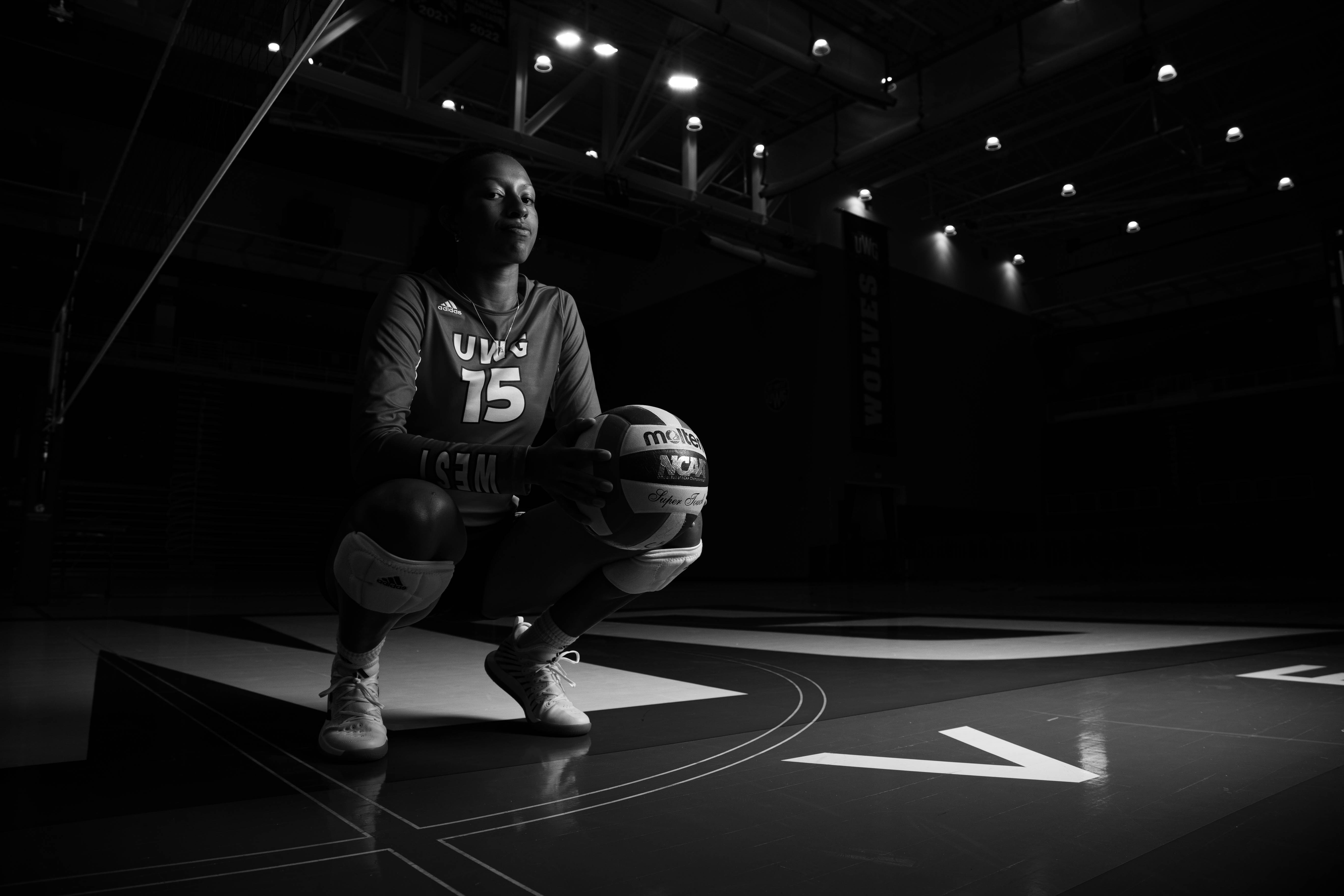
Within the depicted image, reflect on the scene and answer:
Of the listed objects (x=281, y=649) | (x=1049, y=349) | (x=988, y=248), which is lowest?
(x=281, y=649)

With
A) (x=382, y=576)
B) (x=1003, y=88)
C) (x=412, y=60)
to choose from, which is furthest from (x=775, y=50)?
(x=382, y=576)

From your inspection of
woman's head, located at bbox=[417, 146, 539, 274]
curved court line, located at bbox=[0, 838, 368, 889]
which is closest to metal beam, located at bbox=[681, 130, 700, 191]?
woman's head, located at bbox=[417, 146, 539, 274]

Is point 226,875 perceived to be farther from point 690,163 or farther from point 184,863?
point 690,163

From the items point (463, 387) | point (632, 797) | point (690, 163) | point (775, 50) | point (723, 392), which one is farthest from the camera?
point (723, 392)

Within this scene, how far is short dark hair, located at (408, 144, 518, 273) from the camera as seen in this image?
206 centimetres

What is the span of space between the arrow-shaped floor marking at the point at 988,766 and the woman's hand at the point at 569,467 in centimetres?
64

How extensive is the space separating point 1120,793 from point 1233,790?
0.19 m

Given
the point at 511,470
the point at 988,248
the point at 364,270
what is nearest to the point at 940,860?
the point at 511,470

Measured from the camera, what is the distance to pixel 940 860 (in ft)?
3.53

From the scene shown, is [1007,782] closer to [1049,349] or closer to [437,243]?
[437,243]

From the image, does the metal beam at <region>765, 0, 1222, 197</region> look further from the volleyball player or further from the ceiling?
the volleyball player

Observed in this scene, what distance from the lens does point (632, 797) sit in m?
1.38

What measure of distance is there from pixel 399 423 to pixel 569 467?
461 millimetres

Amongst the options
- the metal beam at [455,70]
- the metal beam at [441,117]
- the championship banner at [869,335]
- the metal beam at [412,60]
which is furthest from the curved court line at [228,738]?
the championship banner at [869,335]
